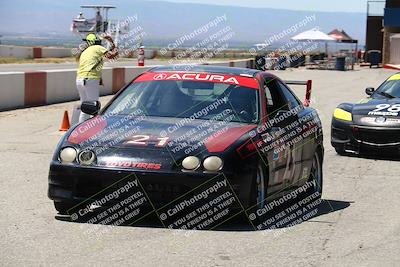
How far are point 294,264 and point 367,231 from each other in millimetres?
→ 1496

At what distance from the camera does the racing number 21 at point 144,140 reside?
684cm

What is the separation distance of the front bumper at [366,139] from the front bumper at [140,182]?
18.6ft

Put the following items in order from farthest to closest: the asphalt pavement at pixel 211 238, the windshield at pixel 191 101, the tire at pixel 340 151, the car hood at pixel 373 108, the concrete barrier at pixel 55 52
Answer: the concrete barrier at pixel 55 52 → the tire at pixel 340 151 → the car hood at pixel 373 108 → the windshield at pixel 191 101 → the asphalt pavement at pixel 211 238

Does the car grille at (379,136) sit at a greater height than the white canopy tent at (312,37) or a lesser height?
greater

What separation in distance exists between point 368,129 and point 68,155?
6262 mm

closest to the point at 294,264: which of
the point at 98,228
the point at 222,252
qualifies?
the point at 222,252

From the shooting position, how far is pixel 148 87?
8.01 meters

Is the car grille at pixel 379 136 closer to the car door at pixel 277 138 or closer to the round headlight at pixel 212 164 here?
the car door at pixel 277 138

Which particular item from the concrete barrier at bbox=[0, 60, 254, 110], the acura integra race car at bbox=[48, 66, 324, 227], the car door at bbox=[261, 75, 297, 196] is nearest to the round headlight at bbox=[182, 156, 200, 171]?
the acura integra race car at bbox=[48, 66, 324, 227]

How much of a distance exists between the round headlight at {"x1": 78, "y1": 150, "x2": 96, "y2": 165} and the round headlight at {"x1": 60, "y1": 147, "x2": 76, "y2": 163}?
6 centimetres

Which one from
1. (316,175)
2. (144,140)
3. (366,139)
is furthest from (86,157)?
(366,139)

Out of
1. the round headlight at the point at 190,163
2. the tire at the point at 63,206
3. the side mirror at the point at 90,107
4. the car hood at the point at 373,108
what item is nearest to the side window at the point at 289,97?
the side mirror at the point at 90,107

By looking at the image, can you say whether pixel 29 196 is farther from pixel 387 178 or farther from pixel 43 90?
pixel 43 90

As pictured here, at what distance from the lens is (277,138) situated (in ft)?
24.6
